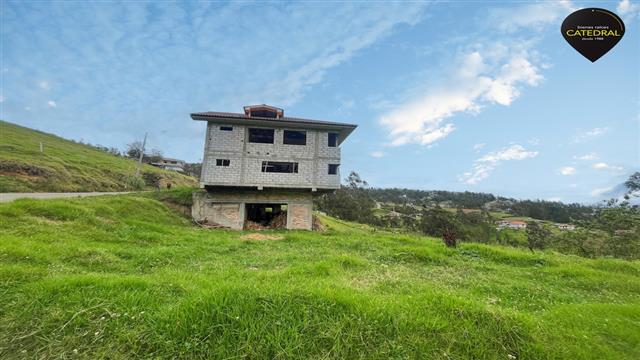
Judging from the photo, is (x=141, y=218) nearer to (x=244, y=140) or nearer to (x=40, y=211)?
(x=40, y=211)

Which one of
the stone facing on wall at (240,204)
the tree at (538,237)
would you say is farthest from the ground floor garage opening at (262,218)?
the tree at (538,237)

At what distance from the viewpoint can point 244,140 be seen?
2067 centimetres

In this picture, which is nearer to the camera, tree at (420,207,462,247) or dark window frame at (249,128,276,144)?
dark window frame at (249,128,276,144)

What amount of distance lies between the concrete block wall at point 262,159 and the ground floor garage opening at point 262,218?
4.15 metres

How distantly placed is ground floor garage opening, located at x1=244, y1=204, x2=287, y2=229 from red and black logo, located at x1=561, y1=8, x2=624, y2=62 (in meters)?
20.3

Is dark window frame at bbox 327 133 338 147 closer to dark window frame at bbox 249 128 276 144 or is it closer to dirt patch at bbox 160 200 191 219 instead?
dark window frame at bbox 249 128 276 144

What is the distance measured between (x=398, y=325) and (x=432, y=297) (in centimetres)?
113

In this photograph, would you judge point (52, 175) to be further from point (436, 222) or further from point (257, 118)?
point (436, 222)

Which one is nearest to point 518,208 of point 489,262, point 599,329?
point 489,262

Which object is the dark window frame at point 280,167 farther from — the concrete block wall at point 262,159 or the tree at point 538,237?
the tree at point 538,237

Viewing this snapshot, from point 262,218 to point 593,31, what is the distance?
24960 mm

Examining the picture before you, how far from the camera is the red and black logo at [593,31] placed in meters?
4.34

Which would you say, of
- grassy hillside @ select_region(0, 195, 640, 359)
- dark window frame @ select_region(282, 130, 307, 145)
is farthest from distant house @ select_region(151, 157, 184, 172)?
grassy hillside @ select_region(0, 195, 640, 359)

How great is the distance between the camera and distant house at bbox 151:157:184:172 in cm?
8515
